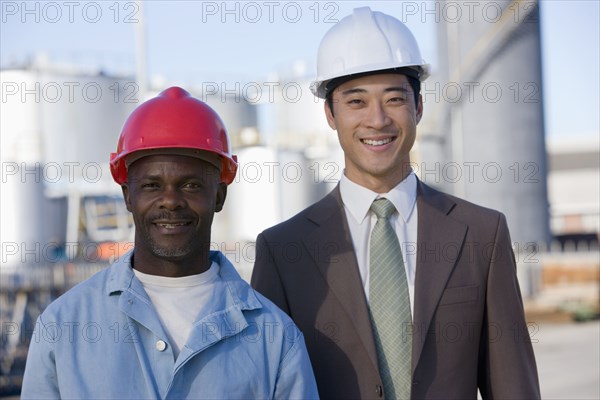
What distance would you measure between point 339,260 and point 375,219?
20 cm

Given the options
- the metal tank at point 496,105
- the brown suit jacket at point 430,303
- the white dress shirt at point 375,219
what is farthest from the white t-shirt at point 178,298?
the metal tank at point 496,105

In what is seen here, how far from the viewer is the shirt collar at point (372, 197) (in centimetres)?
306

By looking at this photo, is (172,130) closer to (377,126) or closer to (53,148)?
(377,126)

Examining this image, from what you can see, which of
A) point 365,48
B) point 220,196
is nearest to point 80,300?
point 220,196

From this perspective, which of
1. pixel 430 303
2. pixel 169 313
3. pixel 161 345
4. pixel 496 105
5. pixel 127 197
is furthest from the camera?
pixel 496 105

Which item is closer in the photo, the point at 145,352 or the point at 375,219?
the point at 145,352

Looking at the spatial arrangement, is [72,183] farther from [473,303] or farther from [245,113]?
[473,303]

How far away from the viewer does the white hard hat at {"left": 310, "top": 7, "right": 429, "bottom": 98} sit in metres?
3.06

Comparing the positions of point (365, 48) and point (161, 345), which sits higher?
point (365, 48)

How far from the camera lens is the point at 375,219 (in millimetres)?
3084

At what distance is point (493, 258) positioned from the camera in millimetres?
3004

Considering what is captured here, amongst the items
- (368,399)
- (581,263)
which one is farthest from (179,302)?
(581,263)

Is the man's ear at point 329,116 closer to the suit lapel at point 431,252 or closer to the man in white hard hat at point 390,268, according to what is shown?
the man in white hard hat at point 390,268

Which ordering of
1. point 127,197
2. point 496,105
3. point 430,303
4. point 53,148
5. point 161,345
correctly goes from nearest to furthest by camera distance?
point 161,345 < point 127,197 < point 430,303 < point 53,148 < point 496,105
